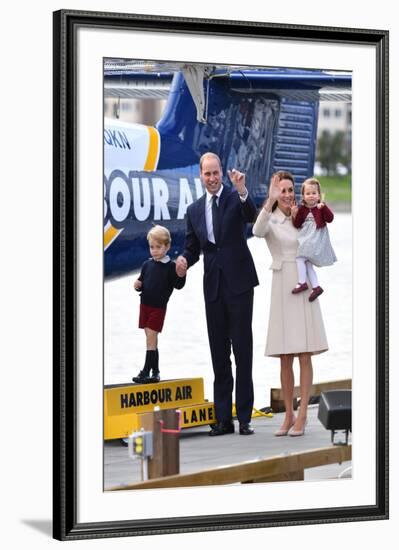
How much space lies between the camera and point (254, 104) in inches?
292

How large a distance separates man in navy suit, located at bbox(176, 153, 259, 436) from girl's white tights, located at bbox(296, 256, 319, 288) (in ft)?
0.75

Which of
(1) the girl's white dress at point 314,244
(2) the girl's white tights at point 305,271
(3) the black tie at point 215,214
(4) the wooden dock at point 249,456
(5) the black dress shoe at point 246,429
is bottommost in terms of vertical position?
(4) the wooden dock at point 249,456

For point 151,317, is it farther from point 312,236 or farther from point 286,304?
point 312,236

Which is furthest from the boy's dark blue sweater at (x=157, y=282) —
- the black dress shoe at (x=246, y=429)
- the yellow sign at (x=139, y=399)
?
the black dress shoe at (x=246, y=429)

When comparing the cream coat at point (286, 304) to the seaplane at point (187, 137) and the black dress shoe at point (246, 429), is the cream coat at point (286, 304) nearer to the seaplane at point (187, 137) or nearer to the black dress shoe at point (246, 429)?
the seaplane at point (187, 137)

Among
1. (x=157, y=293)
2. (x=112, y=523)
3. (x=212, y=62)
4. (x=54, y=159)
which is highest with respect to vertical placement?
(x=212, y=62)

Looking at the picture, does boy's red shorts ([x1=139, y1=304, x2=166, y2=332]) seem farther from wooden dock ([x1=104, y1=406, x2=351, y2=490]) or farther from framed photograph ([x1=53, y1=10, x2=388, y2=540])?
wooden dock ([x1=104, y1=406, x2=351, y2=490])

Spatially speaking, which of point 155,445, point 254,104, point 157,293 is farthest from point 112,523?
point 254,104

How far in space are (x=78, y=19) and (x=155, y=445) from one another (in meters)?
1.92

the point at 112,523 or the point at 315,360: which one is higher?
the point at 315,360

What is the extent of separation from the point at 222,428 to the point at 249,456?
205 millimetres

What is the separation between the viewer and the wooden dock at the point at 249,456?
23.0ft

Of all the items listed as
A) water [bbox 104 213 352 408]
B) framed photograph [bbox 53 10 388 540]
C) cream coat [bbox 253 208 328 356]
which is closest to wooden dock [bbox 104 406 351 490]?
framed photograph [bbox 53 10 388 540]

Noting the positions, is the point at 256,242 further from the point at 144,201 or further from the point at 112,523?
the point at 112,523
